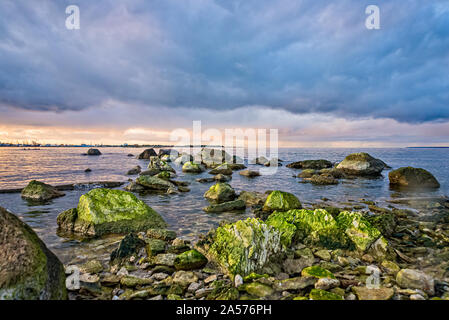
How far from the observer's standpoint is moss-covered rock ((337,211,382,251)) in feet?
23.0

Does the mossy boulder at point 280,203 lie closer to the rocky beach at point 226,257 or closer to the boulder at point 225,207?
the rocky beach at point 226,257

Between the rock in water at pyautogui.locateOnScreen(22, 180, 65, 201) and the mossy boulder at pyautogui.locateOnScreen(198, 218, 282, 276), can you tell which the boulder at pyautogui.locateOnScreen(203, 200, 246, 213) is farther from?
the rock in water at pyautogui.locateOnScreen(22, 180, 65, 201)

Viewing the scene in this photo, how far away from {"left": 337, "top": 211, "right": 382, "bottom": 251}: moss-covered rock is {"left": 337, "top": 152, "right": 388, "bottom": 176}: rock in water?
29.1 metres

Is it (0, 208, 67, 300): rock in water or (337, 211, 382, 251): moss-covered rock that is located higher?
(0, 208, 67, 300): rock in water

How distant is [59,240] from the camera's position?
8.14 meters

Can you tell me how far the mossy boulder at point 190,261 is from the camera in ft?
19.5

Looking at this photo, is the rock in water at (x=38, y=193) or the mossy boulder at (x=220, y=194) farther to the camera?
the mossy boulder at (x=220, y=194)

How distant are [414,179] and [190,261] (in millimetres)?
26955

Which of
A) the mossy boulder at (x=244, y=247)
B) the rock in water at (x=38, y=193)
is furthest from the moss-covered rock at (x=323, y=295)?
the rock in water at (x=38, y=193)

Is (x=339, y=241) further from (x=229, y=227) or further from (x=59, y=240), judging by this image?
(x=59, y=240)

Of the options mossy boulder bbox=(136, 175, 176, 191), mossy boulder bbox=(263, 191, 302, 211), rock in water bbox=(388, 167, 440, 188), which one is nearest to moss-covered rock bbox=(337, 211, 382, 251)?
mossy boulder bbox=(263, 191, 302, 211)

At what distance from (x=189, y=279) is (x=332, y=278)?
10.8 ft

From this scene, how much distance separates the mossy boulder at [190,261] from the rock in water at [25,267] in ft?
8.56
